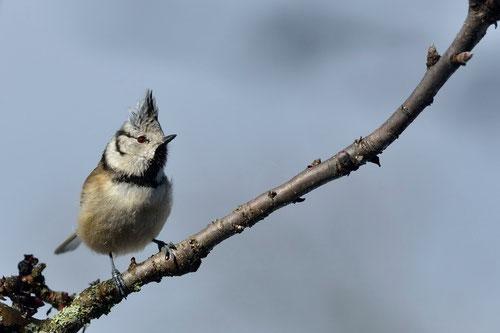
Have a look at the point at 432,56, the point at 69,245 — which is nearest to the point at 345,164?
the point at 432,56

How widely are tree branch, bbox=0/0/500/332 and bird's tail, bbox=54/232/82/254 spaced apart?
231cm

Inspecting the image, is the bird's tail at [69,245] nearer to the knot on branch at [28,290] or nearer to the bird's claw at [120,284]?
the knot on branch at [28,290]

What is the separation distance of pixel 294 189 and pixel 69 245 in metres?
3.29

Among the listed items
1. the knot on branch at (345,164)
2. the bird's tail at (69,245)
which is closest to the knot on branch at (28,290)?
the knot on branch at (345,164)

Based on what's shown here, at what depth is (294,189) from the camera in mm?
2178

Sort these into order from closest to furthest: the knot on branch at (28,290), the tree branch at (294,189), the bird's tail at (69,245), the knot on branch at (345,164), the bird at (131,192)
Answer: the tree branch at (294,189) → the knot on branch at (345,164) → the knot on branch at (28,290) → the bird at (131,192) → the bird's tail at (69,245)

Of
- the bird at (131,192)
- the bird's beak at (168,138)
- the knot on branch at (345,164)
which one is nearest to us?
the knot on branch at (345,164)

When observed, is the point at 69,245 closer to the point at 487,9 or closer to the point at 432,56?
the point at 432,56

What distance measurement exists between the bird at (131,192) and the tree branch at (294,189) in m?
0.79

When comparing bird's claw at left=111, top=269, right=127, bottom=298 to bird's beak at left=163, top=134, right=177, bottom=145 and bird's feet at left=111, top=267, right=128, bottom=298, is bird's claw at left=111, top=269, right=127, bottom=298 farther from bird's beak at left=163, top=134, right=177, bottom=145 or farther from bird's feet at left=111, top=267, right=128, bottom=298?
bird's beak at left=163, top=134, right=177, bottom=145

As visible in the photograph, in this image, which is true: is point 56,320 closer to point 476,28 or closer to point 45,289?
point 45,289

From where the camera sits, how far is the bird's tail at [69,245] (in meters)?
4.85

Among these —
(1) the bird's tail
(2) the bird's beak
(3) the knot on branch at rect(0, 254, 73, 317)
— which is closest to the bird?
(2) the bird's beak

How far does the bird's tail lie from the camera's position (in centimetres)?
485
